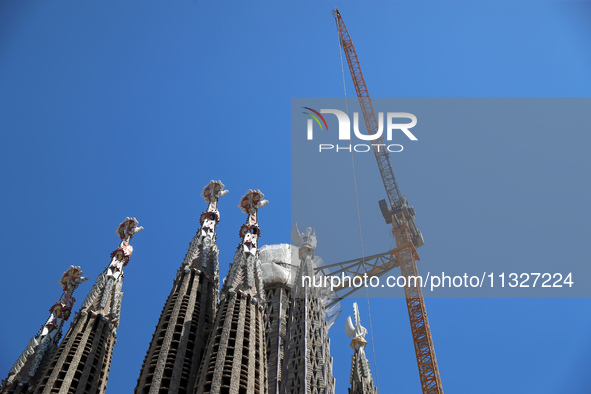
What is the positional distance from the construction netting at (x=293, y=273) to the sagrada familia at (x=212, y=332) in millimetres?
142

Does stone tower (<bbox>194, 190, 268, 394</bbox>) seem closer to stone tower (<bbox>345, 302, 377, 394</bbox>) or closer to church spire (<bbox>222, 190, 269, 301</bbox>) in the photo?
church spire (<bbox>222, 190, 269, 301</bbox>)

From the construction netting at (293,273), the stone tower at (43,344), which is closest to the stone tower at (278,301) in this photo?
the construction netting at (293,273)

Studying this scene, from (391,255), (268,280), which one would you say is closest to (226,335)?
(268,280)

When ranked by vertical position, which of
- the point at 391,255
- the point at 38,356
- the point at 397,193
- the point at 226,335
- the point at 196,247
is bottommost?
the point at 226,335

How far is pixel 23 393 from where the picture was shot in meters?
47.9

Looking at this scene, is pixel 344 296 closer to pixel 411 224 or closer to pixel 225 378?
pixel 411 224

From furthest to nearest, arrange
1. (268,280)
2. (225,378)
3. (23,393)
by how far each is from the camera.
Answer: (268,280)
(23,393)
(225,378)

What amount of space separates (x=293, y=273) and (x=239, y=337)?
2079 centimetres

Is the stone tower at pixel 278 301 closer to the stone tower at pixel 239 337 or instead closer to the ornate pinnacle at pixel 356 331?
the stone tower at pixel 239 337

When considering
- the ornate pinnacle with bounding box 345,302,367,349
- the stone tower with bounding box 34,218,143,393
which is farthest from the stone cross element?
the ornate pinnacle with bounding box 345,302,367,349

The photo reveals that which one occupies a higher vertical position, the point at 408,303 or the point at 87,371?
the point at 408,303

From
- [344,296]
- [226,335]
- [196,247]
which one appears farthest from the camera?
[344,296]

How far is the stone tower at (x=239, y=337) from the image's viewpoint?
3681 cm

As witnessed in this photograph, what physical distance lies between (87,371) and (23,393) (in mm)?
7013
